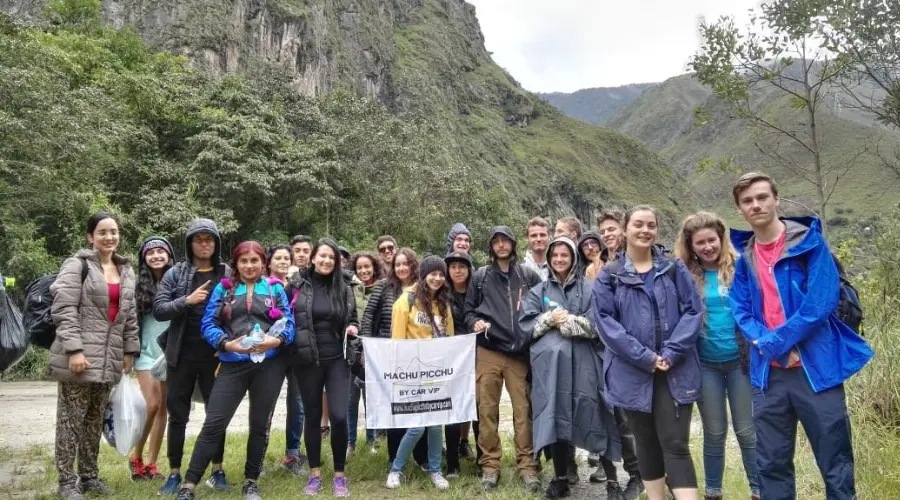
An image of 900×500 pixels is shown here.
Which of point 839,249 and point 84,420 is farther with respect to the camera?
point 839,249

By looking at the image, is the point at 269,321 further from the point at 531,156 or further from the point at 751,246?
the point at 531,156

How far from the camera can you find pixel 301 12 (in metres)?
50.3

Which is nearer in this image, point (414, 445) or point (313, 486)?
point (313, 486)

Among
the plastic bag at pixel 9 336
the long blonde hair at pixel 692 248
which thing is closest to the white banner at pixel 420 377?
the long blonde hair at pixel 692 248

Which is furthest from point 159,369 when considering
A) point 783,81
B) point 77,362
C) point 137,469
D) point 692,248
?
point 783,81

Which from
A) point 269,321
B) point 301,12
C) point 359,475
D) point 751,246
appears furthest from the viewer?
point 301,12

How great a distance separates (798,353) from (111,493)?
199 inches

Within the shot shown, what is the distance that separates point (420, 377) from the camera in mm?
4777

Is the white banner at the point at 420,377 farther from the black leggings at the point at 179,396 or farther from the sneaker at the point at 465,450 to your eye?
the black leggings at the point at 179,396

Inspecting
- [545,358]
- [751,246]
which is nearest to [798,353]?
[751,246]

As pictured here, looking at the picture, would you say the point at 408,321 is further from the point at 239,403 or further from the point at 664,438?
the point at 664,438

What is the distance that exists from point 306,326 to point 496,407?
178cm

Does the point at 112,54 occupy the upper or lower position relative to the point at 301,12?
lower

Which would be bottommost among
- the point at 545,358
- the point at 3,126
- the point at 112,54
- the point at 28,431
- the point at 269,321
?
the point at 28,431
